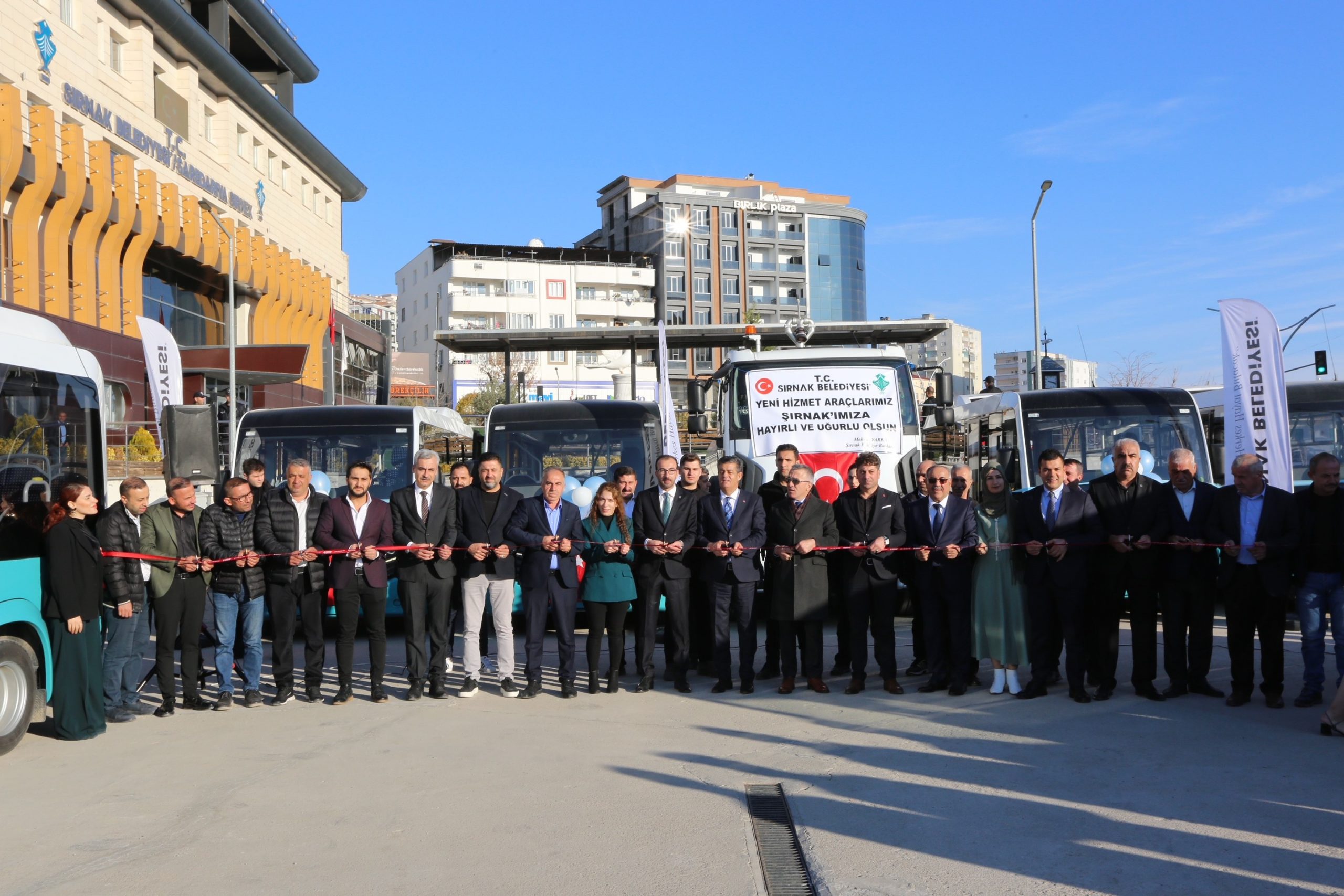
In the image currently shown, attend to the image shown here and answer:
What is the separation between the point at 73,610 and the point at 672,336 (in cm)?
1745

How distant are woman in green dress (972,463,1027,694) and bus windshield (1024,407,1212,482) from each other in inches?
227

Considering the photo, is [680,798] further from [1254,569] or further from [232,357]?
[232,357]

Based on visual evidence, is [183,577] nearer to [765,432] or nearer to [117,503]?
[117,503]

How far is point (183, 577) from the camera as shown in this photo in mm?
10000

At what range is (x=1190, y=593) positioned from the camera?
9.59 metres

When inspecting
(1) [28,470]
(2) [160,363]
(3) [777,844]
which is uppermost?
(2) [160,363]

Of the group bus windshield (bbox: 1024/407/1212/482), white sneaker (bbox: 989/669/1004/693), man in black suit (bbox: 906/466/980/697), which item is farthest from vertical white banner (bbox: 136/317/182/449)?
white sneaker (bbox: 989/669/1004/693)

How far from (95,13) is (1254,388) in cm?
Answer: 3256

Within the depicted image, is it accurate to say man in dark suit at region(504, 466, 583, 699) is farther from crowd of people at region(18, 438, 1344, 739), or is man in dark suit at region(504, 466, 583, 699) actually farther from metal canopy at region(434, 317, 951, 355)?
metal canopy at region(434, 317, 951, 355)

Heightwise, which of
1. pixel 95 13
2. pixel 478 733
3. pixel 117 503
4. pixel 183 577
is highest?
pixel 95 13

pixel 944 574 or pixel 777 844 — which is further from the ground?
pixel 944 574

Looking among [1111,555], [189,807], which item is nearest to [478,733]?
[189,807]

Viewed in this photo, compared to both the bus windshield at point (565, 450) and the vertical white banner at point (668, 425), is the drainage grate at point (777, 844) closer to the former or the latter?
the vertical white banner at point (668, 425)

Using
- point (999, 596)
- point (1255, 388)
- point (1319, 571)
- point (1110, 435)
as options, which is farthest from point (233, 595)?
point (1110, 435)
